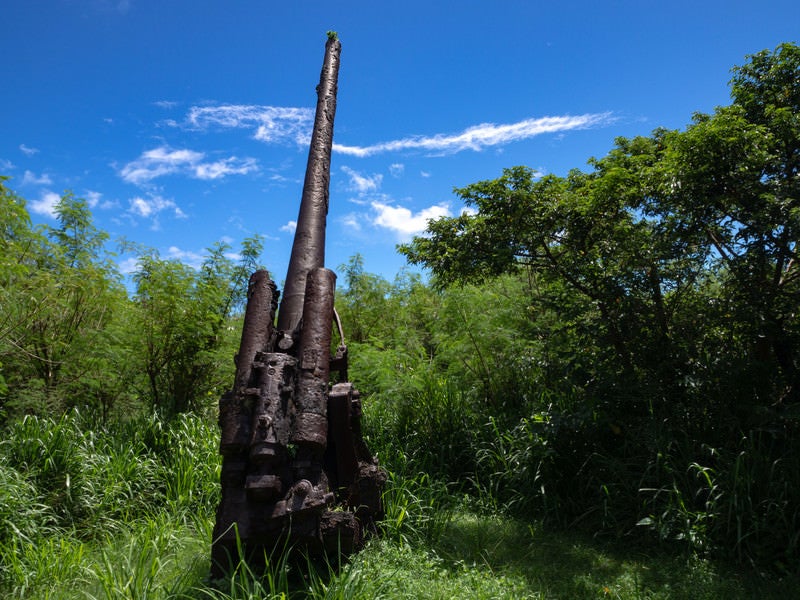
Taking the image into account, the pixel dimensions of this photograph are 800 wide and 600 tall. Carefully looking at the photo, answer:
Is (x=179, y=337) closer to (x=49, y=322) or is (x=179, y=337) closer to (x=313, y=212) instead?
(x=49, y=322)

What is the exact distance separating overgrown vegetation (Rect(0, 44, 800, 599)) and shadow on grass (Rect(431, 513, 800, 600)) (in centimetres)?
2

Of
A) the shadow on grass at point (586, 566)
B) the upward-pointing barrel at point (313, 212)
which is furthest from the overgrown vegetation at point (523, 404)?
the upward-pointing barrel at point (313, 212)

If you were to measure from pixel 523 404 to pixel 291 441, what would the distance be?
4343 mm

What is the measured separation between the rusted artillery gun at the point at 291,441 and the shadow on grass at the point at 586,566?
106 centimetres

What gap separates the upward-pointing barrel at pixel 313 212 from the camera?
4.39 meters

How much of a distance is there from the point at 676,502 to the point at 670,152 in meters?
3.57

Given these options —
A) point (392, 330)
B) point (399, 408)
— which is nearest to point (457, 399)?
point (399, 408)

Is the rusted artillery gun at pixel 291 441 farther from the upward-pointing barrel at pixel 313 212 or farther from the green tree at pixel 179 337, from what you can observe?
the green tree at pixel 179 337

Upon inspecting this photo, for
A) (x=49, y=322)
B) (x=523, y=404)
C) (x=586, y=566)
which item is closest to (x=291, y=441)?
(x=586, y=566)

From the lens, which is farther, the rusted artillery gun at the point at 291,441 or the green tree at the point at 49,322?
the green tree at the point at 49,322

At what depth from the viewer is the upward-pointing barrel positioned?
173 inches

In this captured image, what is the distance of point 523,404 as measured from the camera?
706 centimetres

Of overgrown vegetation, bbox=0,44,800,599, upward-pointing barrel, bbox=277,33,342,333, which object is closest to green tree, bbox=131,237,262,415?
overgrown vegetation, bbox=0,44,800,599

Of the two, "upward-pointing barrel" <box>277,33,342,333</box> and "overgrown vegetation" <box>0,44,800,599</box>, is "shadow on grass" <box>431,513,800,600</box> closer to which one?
"overgrown vegetation" <box>0,44,800,599</box>
